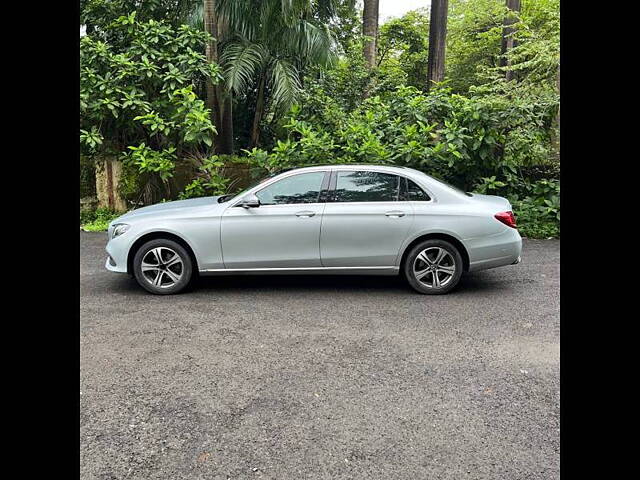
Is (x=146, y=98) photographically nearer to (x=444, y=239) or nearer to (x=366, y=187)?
(x=366, y=187)

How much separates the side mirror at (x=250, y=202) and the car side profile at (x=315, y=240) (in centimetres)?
1

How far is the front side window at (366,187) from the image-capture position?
21.4 ft

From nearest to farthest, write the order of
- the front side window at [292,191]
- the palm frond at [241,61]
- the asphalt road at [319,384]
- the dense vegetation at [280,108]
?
the asphalt road at [319,384] → the front side window at [292,191] → the dense vegetation at [280,108] → the palm frond at [241,61]

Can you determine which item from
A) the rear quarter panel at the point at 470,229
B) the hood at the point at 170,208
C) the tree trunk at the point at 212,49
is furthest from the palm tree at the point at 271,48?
the rear quarter panel at the point at 470,229

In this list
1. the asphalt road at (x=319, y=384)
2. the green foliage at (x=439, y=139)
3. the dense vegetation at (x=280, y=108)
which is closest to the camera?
the asphalt road at (x=319, y=384)

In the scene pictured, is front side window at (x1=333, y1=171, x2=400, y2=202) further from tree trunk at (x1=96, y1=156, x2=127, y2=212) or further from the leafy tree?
tree trunk at (x1=96, y1=156, x2=127, y2=212)

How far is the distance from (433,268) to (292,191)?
1.85m

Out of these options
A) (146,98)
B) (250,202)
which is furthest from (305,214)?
(146,98)

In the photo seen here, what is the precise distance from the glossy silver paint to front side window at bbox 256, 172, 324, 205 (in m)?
0.09

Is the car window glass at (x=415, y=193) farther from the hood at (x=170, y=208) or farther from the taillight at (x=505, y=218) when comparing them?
the hood at (x=170, y=208)

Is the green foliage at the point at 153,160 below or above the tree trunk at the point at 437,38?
below

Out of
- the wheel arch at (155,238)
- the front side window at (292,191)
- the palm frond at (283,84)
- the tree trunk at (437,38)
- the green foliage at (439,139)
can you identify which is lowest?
the wheel arch at (155,238)
